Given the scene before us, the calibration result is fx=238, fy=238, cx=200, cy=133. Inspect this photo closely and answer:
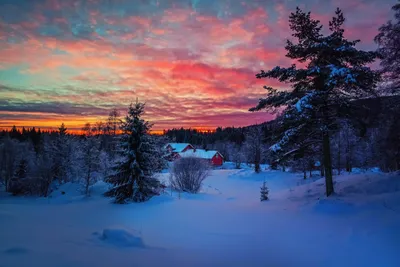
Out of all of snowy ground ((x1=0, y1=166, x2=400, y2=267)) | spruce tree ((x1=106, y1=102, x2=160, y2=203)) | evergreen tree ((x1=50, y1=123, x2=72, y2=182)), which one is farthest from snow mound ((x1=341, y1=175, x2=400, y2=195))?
evergreen tree ((x1=50, y1=123, x2=72, y2=182))

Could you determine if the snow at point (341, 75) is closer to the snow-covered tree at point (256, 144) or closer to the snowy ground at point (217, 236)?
the snowy ground at point (217, 236)

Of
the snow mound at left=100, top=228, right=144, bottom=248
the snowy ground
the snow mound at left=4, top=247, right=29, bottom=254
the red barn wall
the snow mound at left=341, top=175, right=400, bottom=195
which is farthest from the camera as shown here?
the red barn wall

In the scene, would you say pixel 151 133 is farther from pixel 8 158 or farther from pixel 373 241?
pixel 8 158

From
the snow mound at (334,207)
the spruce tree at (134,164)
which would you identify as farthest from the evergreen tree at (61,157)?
the snow mound at (334,207)

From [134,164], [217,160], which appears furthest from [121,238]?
[217,160]

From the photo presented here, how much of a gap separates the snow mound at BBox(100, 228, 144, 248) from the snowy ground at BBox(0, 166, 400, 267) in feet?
0.08

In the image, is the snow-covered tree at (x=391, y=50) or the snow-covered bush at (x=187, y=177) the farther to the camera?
the snow-covered bush at (x=187, y=177)

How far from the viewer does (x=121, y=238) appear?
20.1 ft

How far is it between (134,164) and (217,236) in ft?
26.5

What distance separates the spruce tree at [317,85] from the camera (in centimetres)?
1090

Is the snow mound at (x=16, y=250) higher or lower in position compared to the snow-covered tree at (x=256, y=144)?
lower

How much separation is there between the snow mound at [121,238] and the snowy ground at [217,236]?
24mm

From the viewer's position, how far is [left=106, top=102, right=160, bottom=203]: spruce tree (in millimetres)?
14125

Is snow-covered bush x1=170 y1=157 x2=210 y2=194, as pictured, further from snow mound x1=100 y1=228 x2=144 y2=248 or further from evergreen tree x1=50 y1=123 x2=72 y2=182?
evergreen tree x1=50 y1=123 x2=72 y2=182
